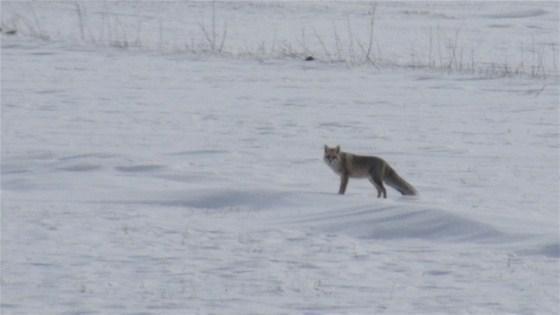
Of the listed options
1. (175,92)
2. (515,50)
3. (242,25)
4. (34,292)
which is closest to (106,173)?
(34,292)

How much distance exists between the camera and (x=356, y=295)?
682 centimetres

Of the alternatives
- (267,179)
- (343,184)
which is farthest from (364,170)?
(267,179)

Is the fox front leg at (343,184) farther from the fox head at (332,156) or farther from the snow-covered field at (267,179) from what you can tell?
the snow-covered field at (267,179)

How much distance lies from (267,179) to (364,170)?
3.90 ft

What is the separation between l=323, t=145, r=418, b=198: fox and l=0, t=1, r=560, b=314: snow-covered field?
13cm

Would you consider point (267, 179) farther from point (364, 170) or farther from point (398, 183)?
point (398, 183)

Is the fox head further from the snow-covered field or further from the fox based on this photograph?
the snow-covered field

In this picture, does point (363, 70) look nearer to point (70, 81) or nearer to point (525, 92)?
point (525, 92)

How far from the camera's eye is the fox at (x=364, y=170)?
9867 millimetres

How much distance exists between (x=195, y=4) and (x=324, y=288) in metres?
25.8

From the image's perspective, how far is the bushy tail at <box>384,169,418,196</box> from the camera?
9.90m

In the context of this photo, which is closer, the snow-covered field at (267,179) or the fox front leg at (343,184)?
the snow-covered field at (267,179)

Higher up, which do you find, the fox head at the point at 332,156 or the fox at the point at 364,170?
the fox head at the point at 332,156

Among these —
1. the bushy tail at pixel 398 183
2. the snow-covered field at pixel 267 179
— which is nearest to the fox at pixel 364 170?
the bushy tail at pixel 398 183
